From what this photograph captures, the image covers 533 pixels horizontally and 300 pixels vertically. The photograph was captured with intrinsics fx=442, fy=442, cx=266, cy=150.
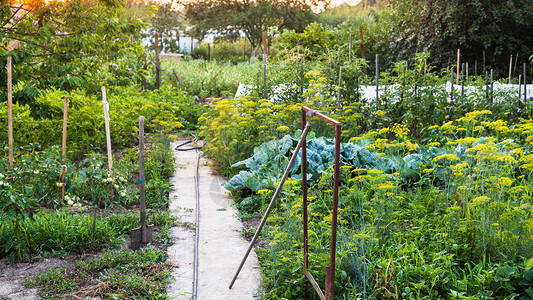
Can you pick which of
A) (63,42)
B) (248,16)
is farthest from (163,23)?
(63,42)

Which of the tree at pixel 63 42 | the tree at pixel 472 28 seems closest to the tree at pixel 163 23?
the tree at pixel 472 28

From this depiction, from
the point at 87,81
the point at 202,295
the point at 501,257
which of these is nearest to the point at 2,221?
the point at 202,295

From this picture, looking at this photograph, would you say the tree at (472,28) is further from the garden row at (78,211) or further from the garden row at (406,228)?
the garden row at (78,211)

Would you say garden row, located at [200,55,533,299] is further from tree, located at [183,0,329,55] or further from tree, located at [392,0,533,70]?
tree, located at [183,0,329,55]

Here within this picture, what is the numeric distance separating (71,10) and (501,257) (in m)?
4.90

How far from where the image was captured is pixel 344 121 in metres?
6.20

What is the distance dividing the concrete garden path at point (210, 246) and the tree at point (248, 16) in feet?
80.4

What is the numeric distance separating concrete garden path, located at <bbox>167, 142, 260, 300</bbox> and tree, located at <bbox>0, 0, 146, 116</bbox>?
1.74 meters

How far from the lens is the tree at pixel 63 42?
4.81 m

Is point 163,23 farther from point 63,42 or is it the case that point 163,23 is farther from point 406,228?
point 406,228

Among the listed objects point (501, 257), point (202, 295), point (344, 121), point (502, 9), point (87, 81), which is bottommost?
point (202, 295)

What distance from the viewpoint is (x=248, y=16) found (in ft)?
95.5

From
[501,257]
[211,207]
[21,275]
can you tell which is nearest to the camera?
[501,257]

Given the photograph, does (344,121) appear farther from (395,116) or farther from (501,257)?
(501,257)
